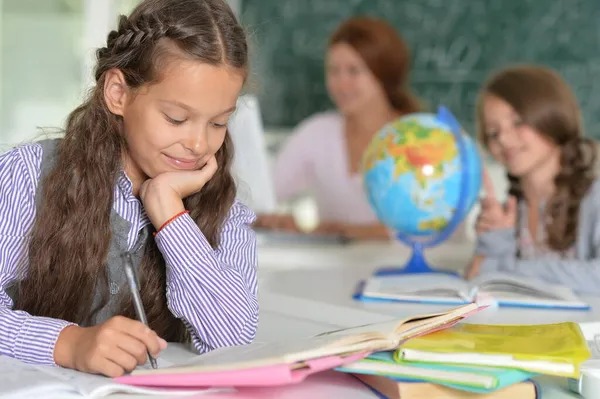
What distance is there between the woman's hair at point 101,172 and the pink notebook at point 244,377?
0.36 meters

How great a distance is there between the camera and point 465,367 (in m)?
1.07

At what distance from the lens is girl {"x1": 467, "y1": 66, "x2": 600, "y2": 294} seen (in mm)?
2418

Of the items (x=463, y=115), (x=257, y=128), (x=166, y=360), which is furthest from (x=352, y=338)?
(x=463, y=115)

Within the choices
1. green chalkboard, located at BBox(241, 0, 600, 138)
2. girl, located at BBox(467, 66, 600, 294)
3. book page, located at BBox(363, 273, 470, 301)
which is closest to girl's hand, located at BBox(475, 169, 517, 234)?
girl, located at BBox(467, 66, 600, 294)

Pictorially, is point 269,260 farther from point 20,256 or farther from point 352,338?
point 352,338

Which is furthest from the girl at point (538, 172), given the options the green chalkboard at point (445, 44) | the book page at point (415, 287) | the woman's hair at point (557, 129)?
the green chalkboard at point (445, 44)

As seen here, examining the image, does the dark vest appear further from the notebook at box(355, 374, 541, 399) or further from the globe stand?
the globe stand

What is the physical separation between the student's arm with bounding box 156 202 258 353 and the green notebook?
1.01 ft

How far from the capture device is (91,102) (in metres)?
1.43

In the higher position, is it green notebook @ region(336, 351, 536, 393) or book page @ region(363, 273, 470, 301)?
green notebook @ region(336, 351, 536, 393)

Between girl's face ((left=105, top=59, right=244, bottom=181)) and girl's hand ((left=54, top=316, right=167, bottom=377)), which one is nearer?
girl's hand ((left=54, top=316, right=167, bottom=377))

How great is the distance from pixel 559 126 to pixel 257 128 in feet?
3.08

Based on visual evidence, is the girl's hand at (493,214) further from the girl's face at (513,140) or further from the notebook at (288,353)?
the notebook at (288,353)

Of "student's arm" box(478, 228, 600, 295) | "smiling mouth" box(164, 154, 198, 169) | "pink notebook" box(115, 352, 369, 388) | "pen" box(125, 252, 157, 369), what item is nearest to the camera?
"pink notebook" box(115, 352, 369, 388)
